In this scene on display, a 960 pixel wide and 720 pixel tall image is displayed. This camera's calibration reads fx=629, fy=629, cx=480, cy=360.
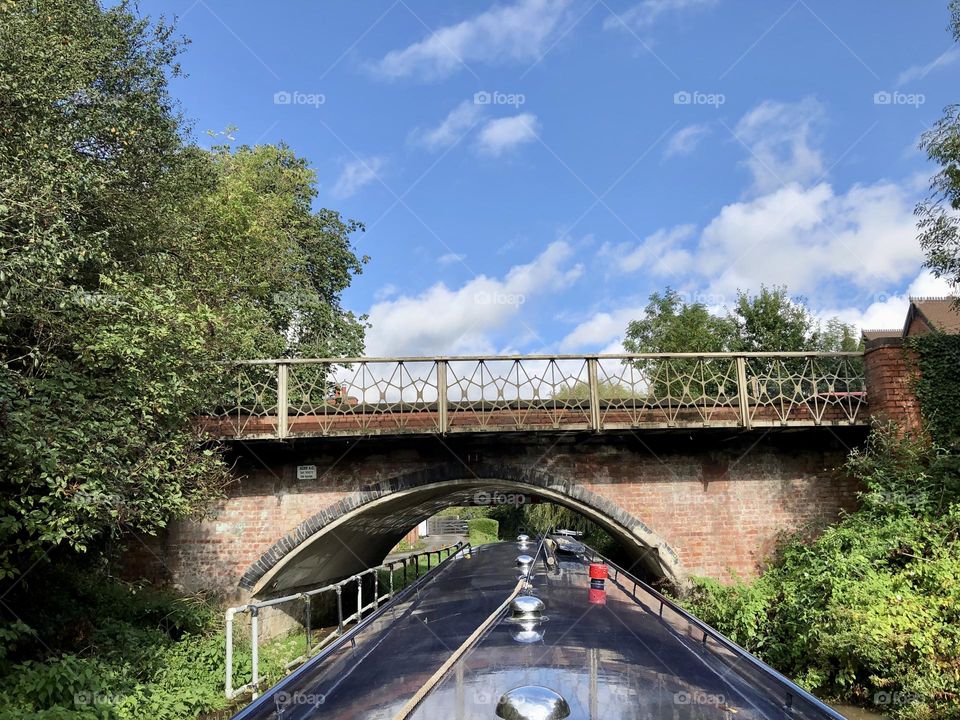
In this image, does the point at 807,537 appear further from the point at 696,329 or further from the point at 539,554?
the point at 696,329

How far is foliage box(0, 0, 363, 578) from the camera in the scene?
16.2 ft

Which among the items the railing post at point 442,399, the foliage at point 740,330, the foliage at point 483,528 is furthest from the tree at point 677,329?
the railing post at point 442,399

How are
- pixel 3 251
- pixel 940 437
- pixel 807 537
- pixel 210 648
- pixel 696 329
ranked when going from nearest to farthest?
1. pixel 3 251
2. pixel 210 648
3. pixel 940 437
4. pixel 807 537
5. pixel 696 329

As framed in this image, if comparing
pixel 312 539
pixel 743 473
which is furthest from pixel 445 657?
pixel 743 473

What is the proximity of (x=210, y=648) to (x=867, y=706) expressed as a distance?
7.17m

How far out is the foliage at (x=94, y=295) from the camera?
4.93 m

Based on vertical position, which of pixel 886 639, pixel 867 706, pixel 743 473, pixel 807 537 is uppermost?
pixel 743 473

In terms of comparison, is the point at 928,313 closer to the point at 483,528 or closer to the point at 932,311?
the point at 932,311

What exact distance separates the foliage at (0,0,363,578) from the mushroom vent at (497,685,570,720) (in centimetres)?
445

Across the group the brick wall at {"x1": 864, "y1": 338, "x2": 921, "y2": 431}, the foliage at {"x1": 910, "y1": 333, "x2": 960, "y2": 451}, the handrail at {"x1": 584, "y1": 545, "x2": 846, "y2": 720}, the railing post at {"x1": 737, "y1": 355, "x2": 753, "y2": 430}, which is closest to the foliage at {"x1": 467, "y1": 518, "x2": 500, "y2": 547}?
the railing post at {"x1": 737, "y1": 355, "x2": 753, "y2": 430}

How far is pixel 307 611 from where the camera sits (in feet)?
19.6

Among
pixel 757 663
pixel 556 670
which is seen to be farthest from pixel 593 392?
pixel 556 670

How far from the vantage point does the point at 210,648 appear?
7.43m

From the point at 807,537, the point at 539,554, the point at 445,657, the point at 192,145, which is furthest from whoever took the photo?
the point at 192,145
